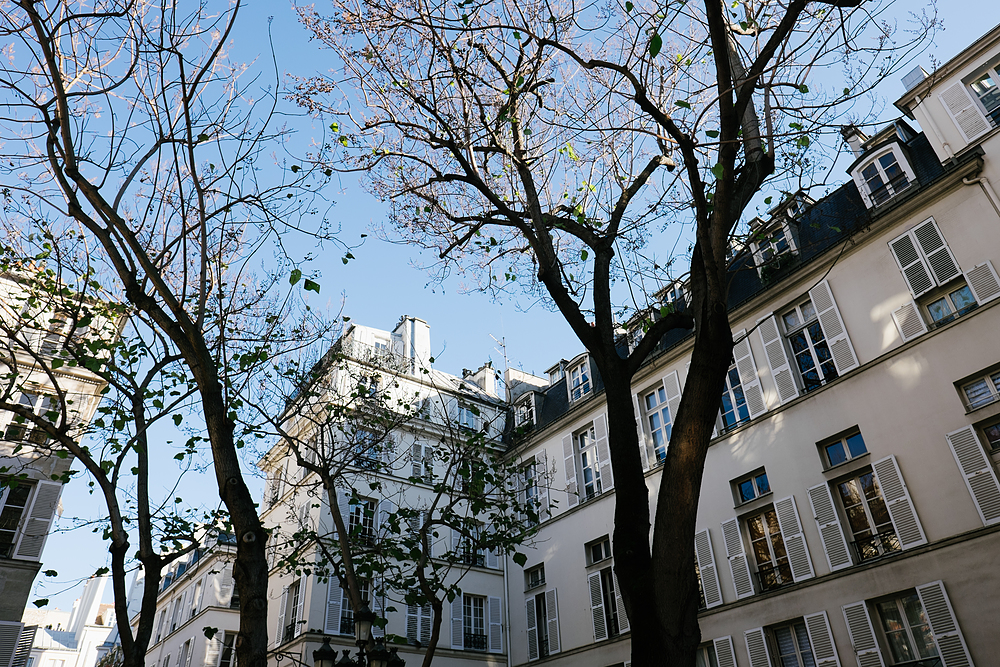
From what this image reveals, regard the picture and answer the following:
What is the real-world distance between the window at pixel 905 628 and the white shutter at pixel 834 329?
4.02m

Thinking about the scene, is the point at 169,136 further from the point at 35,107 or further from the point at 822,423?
the point at 822,423

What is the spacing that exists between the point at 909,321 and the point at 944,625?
4.96 meters

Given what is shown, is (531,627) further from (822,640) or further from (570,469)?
(822,640)

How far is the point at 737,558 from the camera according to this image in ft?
43.6

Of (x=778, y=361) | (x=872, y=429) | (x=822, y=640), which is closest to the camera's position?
(x=822, y=640)

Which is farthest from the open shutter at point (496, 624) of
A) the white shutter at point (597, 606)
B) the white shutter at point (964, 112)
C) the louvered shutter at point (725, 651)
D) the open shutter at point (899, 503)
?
the white shutter at point (964, 112)

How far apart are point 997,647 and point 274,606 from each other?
16081mm

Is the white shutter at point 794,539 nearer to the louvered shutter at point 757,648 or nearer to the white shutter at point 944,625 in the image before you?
the louvered shutter at point 757,648

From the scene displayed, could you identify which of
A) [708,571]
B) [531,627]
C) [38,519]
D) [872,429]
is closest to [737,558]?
[708,571]

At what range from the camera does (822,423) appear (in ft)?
41.5

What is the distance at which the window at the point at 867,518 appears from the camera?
11.1m

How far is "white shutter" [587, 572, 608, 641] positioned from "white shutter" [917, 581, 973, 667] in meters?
7.16

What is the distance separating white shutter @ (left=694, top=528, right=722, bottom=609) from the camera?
13461 millimetres

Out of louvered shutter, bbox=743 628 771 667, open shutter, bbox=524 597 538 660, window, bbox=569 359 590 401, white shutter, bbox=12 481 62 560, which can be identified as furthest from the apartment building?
white shutter, bbox=12 481 62 560
